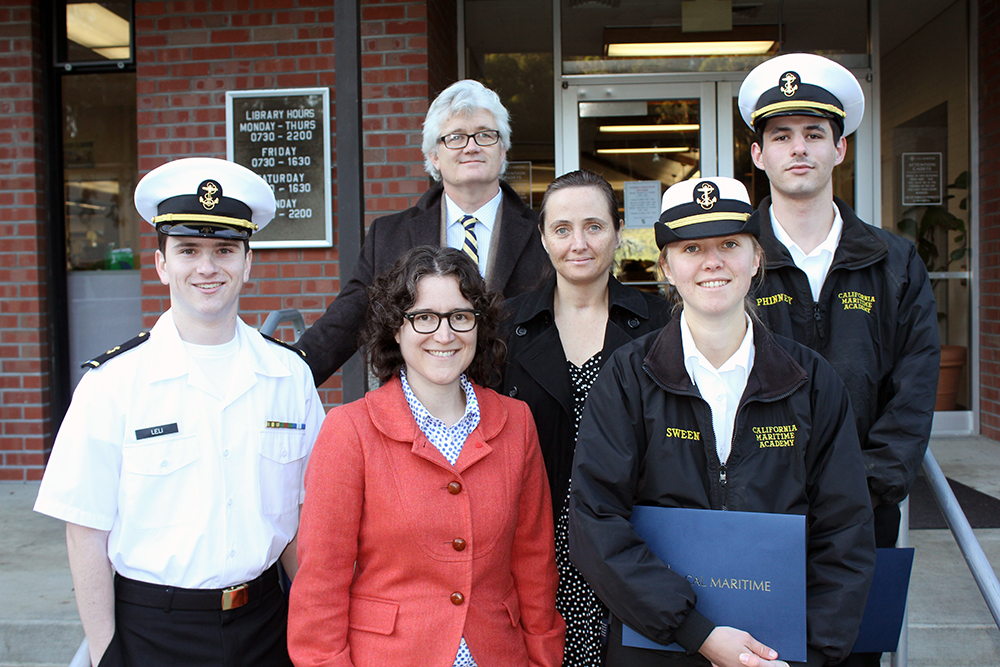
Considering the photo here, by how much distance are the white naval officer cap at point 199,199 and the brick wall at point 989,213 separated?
553cm

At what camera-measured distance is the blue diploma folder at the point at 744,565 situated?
1668 mm

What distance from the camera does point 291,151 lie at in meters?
4.79

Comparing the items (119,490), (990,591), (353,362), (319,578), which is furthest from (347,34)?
(990,591)

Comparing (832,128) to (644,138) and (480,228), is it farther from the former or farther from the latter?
(644,138)

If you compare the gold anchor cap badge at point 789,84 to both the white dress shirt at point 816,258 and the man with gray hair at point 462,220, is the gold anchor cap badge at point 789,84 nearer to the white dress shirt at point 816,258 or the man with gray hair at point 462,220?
the white dress shirt at point 816,258

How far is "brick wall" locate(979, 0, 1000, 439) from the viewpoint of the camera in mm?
5547

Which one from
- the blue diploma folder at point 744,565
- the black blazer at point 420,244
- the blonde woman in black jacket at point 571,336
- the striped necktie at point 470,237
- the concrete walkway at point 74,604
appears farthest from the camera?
the concrete walkway at point 74,604

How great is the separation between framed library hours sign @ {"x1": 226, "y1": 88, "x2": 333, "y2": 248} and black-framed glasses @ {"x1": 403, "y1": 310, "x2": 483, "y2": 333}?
119 inches

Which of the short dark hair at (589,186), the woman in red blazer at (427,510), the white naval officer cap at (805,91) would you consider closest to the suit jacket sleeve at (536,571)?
the woman in red blazer at (427,510)

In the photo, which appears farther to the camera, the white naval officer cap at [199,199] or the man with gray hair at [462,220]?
the man with gray hair at [462,220]

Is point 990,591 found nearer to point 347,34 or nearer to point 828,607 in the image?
point 828,607

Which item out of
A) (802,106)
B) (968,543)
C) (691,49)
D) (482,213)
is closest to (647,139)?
(691,49)

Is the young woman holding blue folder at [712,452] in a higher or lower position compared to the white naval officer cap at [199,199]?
lower

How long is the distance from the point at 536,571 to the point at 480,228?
126 centimetres
